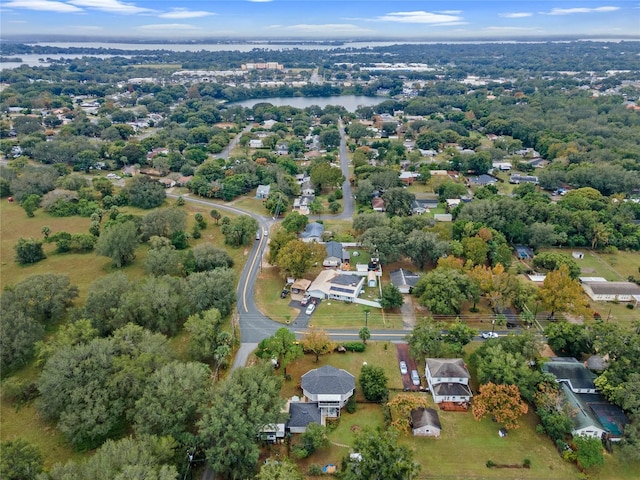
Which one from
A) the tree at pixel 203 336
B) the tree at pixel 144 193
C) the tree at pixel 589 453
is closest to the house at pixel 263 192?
the tree at pixel 144 193

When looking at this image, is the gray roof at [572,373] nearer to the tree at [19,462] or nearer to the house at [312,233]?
the house at [312,233]

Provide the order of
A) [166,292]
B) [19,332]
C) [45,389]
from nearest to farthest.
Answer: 1. [45,389]
2. [19,332]
3. [166,292]

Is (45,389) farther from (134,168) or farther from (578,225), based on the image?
(134,168)

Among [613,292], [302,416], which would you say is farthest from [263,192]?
[613,292]

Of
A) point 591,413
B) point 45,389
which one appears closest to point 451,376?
point 591,413

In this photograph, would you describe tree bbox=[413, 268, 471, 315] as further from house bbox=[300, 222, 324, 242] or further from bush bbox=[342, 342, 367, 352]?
house bbox=[300, 222, 324, 242]

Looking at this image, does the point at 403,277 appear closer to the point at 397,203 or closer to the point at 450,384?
the point at 450,384
